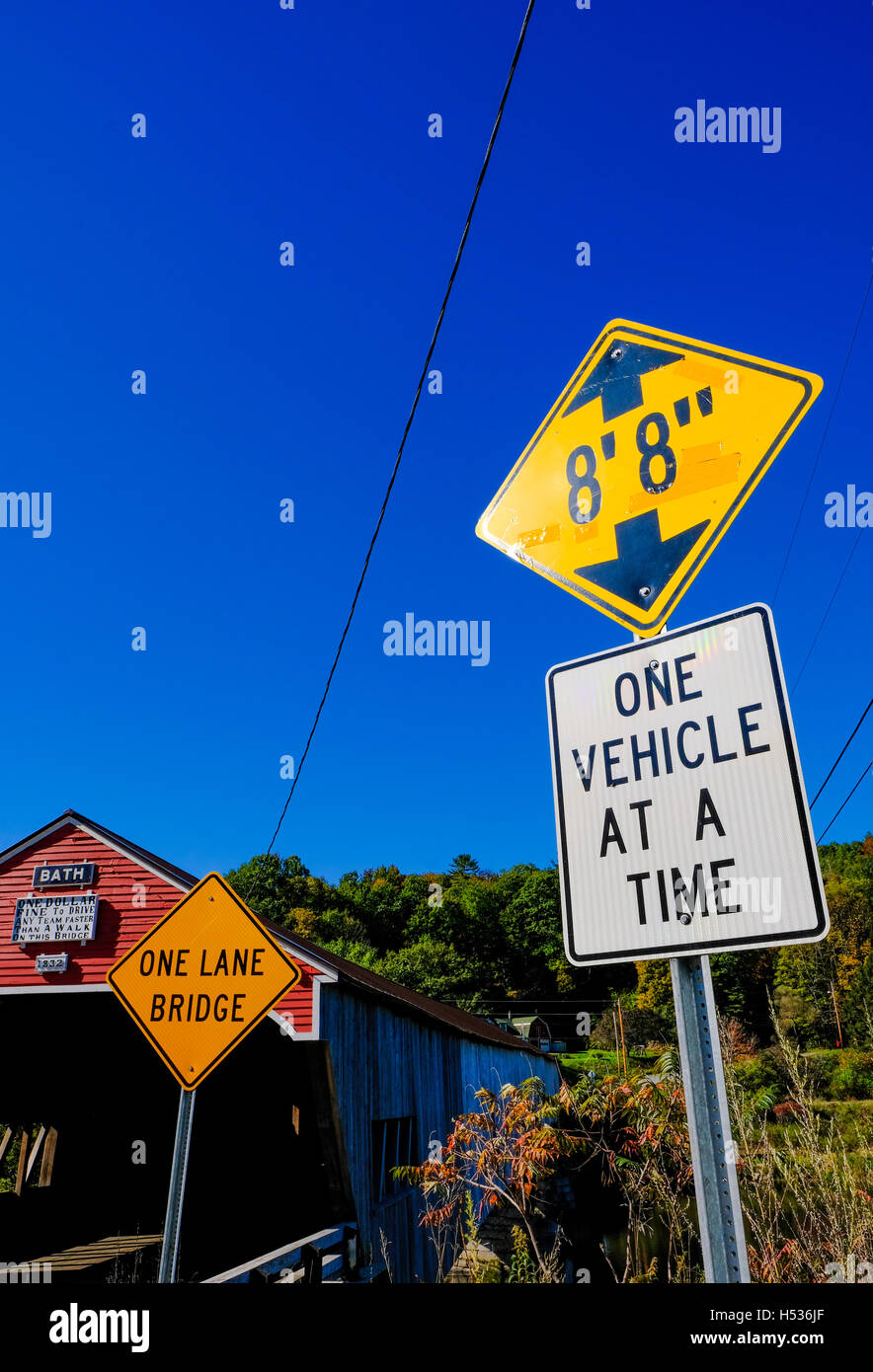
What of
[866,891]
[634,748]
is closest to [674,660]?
[634,748]

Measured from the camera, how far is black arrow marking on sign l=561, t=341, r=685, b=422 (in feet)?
6.90

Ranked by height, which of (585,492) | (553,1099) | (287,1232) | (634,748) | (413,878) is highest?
(413,878)

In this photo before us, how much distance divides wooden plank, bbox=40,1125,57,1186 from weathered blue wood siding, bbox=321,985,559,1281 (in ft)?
31.8

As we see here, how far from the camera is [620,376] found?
2.15 metres

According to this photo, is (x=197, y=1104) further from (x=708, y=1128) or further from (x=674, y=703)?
(x=674, y=703)

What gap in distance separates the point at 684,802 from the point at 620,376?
48.3 inches

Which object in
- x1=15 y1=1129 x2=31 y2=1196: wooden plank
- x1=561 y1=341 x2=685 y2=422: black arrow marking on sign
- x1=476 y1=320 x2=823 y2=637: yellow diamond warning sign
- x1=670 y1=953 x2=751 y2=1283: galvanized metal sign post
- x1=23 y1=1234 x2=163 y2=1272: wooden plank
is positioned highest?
x1=561 y1=341 x2=685 y2=422: black arrow marking on sign

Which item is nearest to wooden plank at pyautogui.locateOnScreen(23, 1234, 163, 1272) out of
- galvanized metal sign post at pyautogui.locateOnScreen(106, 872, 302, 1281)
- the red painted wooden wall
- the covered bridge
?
the covered bridge

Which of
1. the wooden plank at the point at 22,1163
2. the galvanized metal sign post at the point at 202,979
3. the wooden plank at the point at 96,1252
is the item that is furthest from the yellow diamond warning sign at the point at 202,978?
the wooden plank at the point at 22,1163

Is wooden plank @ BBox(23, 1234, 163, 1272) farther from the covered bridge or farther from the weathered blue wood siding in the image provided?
the weathered blue wood siding

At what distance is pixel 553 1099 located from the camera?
12484 mm

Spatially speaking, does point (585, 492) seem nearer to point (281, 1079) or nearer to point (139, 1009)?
point (139, 1009)

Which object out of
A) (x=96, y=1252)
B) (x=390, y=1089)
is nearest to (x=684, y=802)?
(x=390, y=1089)
